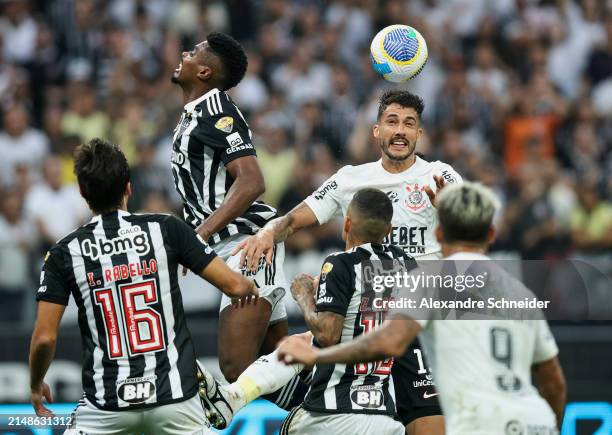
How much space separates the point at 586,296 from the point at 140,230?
22.6 feet

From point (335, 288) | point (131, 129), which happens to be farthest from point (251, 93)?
point (335, 288)

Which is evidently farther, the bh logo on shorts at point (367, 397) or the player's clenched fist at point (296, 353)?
the bh logo on shorts at point (367, 397)

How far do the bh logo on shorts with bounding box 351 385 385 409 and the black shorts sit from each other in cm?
83

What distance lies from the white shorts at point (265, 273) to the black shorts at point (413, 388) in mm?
935

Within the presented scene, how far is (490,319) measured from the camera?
18.1 feet

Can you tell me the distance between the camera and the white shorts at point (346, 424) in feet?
22.7

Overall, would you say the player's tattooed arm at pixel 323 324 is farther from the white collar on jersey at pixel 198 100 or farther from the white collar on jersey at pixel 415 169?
the white collar on jersey at pixel 198 100

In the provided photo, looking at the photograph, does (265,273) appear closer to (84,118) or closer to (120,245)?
(120,245)

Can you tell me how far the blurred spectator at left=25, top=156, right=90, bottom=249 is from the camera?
1359 centimetres

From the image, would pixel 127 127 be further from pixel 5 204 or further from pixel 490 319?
pixel 490 319

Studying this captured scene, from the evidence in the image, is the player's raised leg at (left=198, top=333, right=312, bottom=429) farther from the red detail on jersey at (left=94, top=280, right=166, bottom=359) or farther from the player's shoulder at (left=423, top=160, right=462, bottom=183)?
the player's shoulder at (left=423, top=160, right=462, bottom=183)

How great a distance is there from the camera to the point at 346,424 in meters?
6.93

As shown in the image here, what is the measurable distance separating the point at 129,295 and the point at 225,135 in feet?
6.10

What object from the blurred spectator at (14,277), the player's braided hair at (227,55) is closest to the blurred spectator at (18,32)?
the blurred spectator at (14,277)
